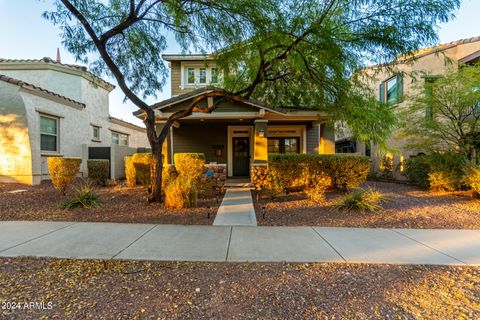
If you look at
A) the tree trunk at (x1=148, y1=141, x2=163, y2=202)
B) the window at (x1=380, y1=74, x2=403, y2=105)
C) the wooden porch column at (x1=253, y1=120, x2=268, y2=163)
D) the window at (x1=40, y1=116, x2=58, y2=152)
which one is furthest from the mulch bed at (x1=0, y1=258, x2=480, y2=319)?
the window at (x1=380, y1=74, x2=403, y2=105)

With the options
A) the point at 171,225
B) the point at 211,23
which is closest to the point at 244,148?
the point at 211,23

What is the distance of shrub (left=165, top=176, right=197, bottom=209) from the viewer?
690cm

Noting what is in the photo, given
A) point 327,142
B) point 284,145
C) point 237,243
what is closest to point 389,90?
point 327,142

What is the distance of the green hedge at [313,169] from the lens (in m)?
8.89

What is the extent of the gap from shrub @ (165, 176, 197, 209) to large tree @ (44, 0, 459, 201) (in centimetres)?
75

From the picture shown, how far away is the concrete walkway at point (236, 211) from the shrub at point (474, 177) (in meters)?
7.60

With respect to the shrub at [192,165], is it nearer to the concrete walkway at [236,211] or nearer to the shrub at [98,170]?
the concrete walkway at [236,211]

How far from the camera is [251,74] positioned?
8719mm

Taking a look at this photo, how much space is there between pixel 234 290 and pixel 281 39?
6.04 m

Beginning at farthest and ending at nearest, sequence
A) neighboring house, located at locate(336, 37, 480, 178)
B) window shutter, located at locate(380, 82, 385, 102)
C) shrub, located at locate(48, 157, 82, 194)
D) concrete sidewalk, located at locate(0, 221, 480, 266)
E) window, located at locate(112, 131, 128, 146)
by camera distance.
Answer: window, located at locate(112, 131, 128, 146) < window shutter, located at locate(380, 82, 385, 102) < neighboring house, located at locate(336, 37, 480, 178) < shrub, located at locate(48, 157, 82, 194) < concrete sidewalk, located at locate(0, 221, 480, 266)

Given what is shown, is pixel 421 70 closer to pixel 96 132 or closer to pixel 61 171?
pixel 61 171

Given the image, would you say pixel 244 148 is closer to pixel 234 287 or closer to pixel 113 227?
pixel 113 227

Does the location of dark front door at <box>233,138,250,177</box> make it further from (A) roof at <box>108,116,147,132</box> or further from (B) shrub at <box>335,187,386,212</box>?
(A) roof at <box>108,116,147,132</box>

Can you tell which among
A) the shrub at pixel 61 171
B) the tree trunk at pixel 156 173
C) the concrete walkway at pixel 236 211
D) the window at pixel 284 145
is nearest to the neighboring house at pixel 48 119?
the shrub at pixel 61 171
